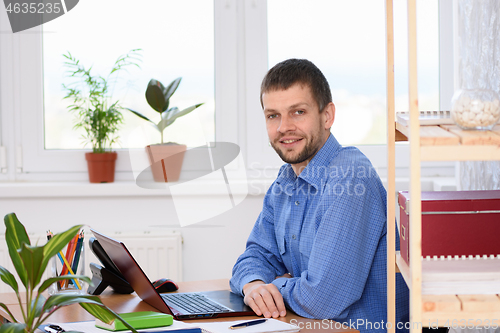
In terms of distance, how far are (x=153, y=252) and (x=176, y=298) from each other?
3.08 ft

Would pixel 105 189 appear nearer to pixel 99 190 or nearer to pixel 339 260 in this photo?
pixel 99 190

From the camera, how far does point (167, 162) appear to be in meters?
2.47

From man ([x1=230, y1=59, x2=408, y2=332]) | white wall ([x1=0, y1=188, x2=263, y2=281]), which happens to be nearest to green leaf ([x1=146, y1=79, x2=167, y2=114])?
white wall ([x1=0, y1=188, x2=263, y2=281])

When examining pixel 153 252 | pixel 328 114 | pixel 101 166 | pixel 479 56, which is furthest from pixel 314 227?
pixel 101 166

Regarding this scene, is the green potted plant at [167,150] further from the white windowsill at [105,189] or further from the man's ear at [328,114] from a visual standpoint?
the man's ear at [328,114]

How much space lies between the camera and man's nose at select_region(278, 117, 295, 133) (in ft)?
5.18

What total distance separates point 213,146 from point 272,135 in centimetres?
99

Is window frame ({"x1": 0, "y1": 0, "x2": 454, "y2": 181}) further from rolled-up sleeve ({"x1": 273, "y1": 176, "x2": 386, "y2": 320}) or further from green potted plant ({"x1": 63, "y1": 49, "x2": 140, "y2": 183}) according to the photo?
rolled-up sleeve ({"x1": 273, "y1": 176, "x2": 386, "y2": 320})

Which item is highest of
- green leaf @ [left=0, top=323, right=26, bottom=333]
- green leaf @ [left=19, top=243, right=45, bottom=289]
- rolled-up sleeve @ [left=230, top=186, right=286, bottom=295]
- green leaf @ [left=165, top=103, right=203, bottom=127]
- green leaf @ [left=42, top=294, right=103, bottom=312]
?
green leaf @ [left=165, top=103, right=203, bottom=127]

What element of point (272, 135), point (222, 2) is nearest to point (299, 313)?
point (272, 135)

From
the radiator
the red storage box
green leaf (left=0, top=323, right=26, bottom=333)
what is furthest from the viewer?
the radiator

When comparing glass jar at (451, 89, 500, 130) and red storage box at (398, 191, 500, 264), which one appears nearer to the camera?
glass jar at (451, 89, 500, 130)

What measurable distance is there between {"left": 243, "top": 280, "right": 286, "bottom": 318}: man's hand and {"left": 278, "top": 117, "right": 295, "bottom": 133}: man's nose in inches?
18.4

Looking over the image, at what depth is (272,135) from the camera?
1631 mm
